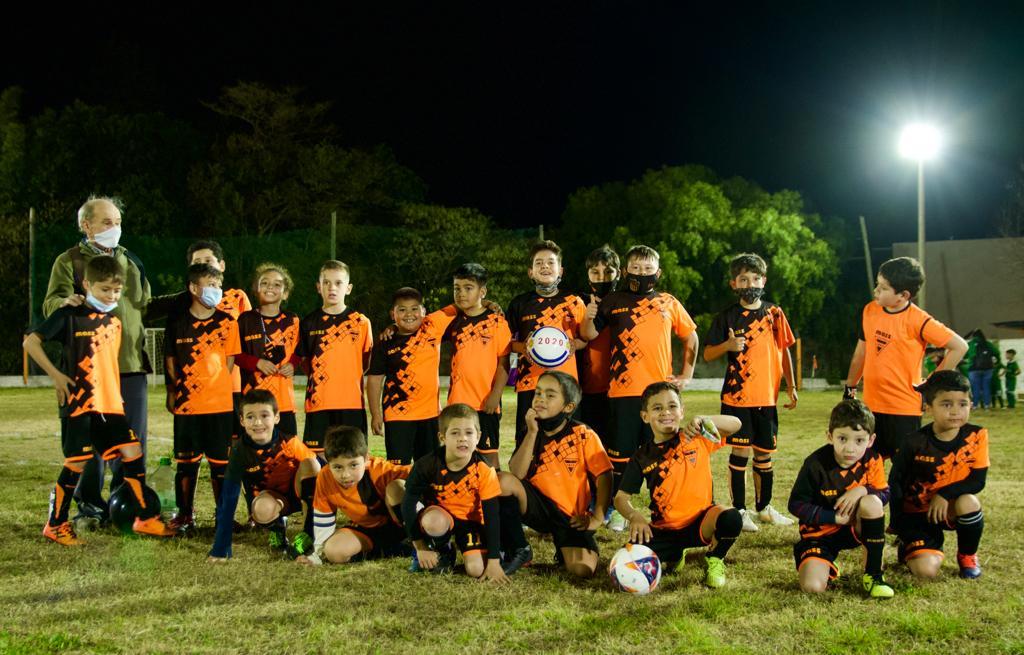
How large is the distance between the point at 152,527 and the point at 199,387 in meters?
0.94

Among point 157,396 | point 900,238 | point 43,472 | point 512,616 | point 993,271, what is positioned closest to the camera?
point 512,616

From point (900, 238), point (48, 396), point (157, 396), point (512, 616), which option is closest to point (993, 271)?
point (900, 238)

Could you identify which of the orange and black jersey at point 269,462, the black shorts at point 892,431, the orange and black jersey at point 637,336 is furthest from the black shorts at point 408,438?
the black shorts at point 892,431

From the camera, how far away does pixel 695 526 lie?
4.65 meters

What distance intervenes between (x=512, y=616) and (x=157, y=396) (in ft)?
61.6

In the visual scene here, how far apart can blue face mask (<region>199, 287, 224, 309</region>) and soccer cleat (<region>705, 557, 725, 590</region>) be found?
3.66 metres

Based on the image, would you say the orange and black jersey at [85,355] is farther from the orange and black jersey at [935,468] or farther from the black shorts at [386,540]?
the orange and black jersey at [935,468]

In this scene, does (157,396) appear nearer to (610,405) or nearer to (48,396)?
(48,396)

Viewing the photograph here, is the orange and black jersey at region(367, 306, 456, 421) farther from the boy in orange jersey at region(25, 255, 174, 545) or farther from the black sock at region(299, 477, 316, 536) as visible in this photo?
the boy in orange jersey at region(25, 255, 174, 545)

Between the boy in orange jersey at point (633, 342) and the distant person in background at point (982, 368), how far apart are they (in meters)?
12.5

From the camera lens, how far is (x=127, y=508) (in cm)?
552

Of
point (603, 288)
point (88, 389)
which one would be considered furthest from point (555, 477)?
point (88, 389)

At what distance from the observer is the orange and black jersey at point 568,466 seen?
4.88 m

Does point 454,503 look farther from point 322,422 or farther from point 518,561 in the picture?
point 322,422
